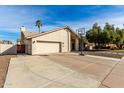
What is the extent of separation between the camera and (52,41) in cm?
2595

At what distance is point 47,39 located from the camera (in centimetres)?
2522

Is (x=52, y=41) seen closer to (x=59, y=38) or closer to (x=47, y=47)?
(x=47, y=47)

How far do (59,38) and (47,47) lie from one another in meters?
2.98

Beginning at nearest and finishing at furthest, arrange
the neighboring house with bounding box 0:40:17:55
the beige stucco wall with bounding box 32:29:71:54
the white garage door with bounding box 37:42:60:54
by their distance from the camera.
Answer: the beige stucco wall with bounding box 32:29:71:54
the white garage door with bounding box 37:42:60:54
the neighboring house with bounding box 0:40:17:55

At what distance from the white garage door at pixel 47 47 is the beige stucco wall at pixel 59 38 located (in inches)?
27.1

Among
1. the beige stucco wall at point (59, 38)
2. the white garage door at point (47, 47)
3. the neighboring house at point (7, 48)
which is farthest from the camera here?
the neighboring house at point (7, 48)

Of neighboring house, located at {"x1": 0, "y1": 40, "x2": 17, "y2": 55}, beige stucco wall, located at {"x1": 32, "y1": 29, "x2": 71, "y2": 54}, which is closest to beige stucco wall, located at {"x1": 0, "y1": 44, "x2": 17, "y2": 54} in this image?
neighboring house, located at {"x1": 0, "y1": 40, "x2": 17, "y2": 55}

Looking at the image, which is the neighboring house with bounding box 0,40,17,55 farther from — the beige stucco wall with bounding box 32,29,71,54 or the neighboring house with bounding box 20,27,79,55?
the beige stucco wall with bounding box 32,29,71,54

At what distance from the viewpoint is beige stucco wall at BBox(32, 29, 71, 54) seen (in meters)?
23.7

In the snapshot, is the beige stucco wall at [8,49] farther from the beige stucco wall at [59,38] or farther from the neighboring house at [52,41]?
the beige stucco wall at [59,38]

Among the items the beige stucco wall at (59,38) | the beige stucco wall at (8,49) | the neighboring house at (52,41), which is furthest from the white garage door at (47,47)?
the beige stucco wall at (8,49)

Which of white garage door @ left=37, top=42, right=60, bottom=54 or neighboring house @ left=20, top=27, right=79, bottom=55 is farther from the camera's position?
white garage door @ left=37, top=42, right=60, bottom=54

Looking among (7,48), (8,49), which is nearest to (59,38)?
(8,49)

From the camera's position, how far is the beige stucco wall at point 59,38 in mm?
23703
